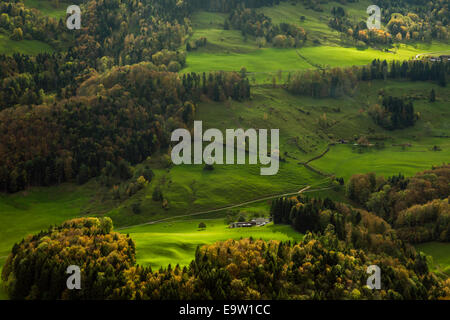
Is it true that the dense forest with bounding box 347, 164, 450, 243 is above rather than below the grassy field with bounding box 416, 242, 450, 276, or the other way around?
above

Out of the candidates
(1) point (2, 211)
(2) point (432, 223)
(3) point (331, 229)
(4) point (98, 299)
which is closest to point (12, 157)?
(1) point (2, 211)

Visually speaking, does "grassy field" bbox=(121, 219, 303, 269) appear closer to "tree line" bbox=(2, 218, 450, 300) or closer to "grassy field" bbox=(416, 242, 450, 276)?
"tree line" bbox=(2, 218, 450, 300)

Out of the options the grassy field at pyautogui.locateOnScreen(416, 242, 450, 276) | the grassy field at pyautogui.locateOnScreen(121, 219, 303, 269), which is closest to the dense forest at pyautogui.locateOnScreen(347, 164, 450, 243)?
the grassy field at pyautogui.locateOnScreen(416, 242, 450, 276)

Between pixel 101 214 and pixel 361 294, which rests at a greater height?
pixel 361 294

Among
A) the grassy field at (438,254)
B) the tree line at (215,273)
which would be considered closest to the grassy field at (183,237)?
the tree line at (215,273)

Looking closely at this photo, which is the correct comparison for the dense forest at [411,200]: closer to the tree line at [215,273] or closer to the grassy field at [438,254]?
the grassy field at [438,254]

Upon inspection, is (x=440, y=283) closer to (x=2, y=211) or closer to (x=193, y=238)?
(x=193, y=238)
